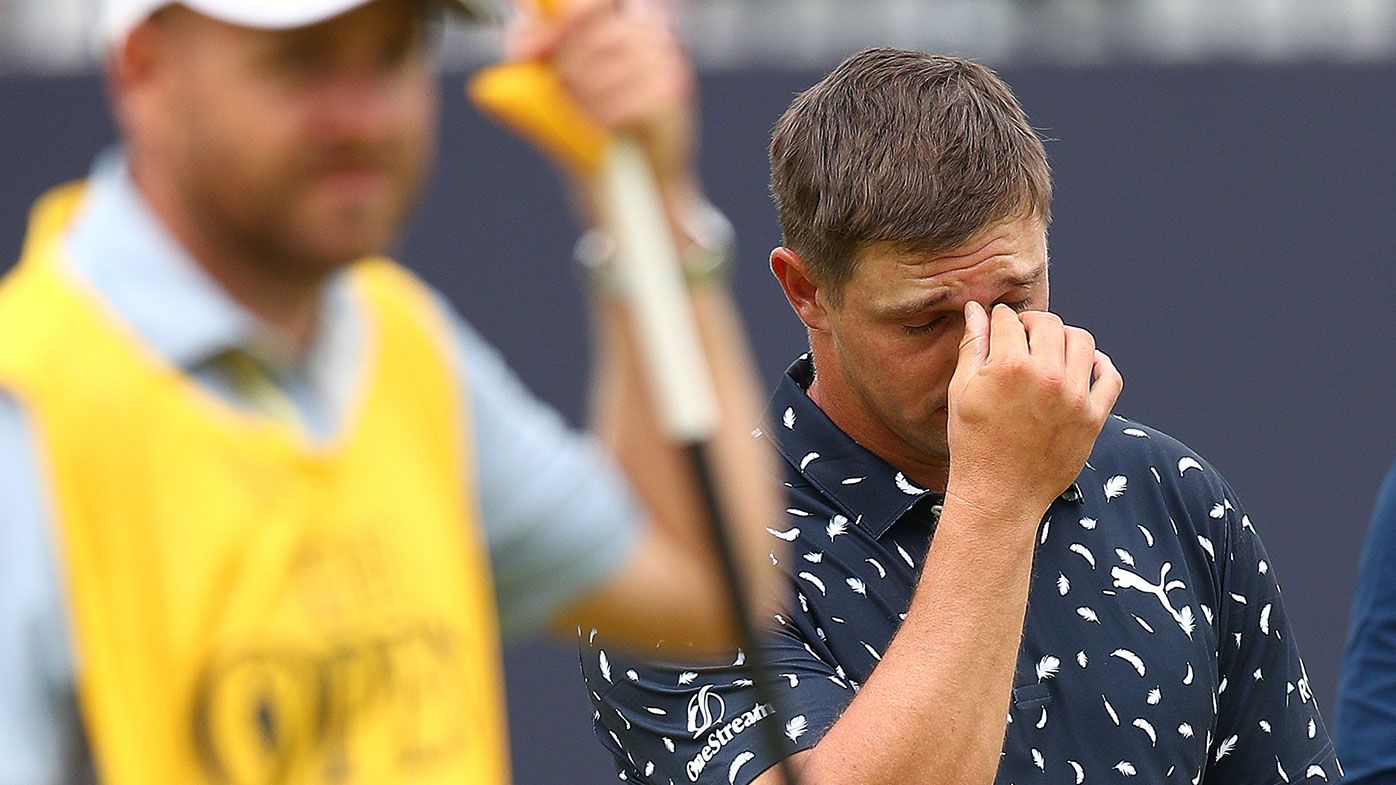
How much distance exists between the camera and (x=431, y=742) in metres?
1.35

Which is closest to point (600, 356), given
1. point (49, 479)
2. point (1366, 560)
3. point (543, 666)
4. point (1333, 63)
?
point (49, 479)

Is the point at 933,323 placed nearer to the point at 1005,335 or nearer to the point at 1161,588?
the point at 1005,335

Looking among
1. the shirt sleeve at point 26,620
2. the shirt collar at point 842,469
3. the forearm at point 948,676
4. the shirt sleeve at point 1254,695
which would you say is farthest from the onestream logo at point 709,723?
the shirt sleeve at point 26,620

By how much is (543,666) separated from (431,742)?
4.40m

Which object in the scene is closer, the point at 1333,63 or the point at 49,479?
the point at 49,479

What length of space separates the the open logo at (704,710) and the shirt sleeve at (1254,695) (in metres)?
0.63

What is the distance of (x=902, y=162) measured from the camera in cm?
237

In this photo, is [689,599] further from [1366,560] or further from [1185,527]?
[1366,560]

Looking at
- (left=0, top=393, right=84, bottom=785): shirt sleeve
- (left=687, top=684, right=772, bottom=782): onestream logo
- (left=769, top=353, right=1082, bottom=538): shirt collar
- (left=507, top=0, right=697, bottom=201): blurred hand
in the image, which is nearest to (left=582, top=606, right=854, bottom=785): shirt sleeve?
(left=687, top=684, right=772, bottom=782): onestream logo

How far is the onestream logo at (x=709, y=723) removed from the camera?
7.11ft

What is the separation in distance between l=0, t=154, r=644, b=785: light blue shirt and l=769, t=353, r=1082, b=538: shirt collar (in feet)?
2.40

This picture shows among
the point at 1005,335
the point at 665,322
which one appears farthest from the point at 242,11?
the point at 1005,335

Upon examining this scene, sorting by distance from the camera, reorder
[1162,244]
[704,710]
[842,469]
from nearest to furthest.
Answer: [704,710] < [842,469] < [1162,244]

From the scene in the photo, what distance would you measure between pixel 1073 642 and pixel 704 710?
428mm
